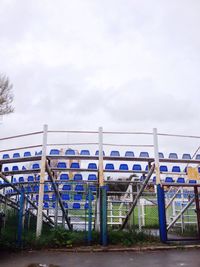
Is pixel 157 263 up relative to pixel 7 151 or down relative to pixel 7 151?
down

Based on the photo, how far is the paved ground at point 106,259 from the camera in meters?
6.79

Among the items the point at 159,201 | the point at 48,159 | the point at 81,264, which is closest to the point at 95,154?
the point at 48,159

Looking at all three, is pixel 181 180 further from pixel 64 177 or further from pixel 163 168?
pixel 64 177

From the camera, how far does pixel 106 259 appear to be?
7453mm

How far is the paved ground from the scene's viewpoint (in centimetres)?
679

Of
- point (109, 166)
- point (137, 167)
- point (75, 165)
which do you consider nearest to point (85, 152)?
point (75, 165)

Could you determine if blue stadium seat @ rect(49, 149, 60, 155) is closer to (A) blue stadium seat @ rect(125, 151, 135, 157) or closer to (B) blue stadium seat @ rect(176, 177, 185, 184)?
(A) blue stadium seat @ rect(125, 151, 135, 157)

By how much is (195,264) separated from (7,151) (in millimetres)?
8589

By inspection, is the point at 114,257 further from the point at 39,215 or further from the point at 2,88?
the point at 2,88

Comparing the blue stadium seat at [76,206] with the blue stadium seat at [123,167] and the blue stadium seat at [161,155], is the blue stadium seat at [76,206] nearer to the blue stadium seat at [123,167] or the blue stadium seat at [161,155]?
the blue stadium seat at [123,167]

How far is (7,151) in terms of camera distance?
39.1ft

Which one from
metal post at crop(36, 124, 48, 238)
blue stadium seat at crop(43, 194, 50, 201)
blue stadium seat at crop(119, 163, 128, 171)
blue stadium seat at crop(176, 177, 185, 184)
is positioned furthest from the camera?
blue stadium seat at crop(43, 194, 50, 201)

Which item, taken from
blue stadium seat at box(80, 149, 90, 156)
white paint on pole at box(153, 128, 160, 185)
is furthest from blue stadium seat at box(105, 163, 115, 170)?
white paint on pole at box(153, 128, 160, 185)

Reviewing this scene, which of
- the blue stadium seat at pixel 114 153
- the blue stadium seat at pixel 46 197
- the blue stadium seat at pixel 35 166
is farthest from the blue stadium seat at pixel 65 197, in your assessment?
the blue stadium seat at pixel 114 153
